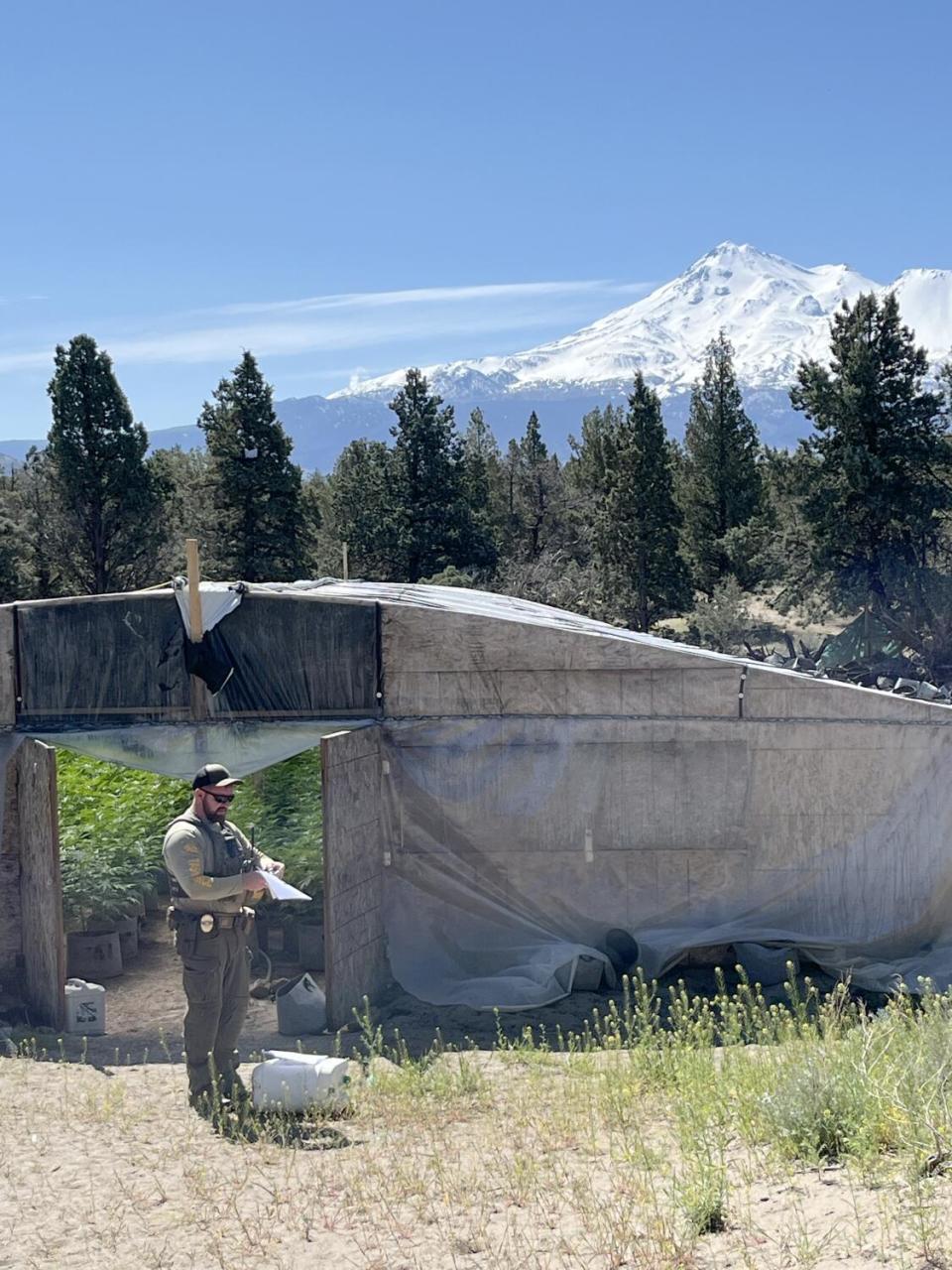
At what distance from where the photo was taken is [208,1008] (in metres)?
6.65

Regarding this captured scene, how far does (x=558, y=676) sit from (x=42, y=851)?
3674mm

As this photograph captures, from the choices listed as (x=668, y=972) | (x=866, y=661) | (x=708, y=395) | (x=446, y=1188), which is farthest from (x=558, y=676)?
(x=708, y=395)

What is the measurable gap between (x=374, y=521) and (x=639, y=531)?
6.62m

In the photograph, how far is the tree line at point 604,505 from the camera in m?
26.3

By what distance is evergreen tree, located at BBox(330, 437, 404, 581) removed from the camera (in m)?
32.3

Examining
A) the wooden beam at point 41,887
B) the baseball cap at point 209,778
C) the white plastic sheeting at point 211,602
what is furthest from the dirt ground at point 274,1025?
the white plastic sheeting at point 211,602

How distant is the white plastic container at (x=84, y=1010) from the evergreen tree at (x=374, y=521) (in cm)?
2341

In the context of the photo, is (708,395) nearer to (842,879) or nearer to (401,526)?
(401,526)

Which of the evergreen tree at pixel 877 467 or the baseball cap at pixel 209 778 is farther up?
the evergreen tree at pixel 877 467

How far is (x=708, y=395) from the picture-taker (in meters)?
36.8

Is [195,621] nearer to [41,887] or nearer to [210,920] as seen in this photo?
[41,887]

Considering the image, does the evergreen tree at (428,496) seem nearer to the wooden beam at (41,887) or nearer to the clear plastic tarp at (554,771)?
the clear plastic tarp at (554,771)

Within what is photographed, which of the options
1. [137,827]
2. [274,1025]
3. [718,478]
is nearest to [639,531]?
[718,478]

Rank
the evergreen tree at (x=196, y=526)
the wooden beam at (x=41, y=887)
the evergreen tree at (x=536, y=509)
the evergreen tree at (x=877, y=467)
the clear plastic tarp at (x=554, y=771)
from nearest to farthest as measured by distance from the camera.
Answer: the wooden beam at (x=41, y=887), the clear plastic tarp at (x=554, y=771), the evergreen tree at (x=877, y=467), the evergreen tree at (x=196, y=526), the evergreen tree at (x=536, y=509)
